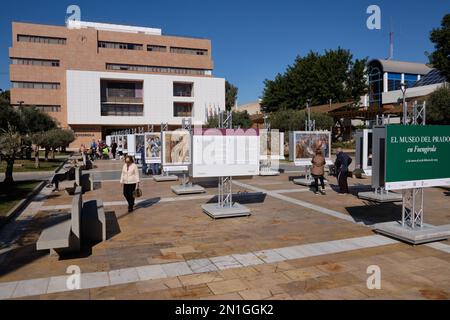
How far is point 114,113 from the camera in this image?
63906 mm

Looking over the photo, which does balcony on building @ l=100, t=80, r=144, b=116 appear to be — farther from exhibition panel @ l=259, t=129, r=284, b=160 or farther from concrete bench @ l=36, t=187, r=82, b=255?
concrete bench @ l=36, t=187, r=82, b=255

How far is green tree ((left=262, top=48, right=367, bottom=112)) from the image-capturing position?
188 feet

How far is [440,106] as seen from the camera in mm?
28859

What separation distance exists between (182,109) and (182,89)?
12.4ft

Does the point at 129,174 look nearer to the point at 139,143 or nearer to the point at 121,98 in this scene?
the point at 139,143

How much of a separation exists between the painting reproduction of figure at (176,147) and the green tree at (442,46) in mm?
29075

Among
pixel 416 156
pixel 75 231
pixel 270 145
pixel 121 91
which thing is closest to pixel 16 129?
pixel 270 145

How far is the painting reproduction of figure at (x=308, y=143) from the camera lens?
54.1 feet

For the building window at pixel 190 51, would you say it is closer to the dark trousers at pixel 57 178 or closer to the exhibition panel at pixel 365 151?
the dark trousers at pixel 57 178

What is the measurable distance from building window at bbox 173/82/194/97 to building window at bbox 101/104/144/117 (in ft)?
23.1

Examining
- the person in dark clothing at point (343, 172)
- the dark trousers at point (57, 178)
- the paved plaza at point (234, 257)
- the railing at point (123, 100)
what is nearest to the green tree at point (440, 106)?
the person in dark clothing at point (343, 172)

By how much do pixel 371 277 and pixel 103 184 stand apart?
14314 millimetres
